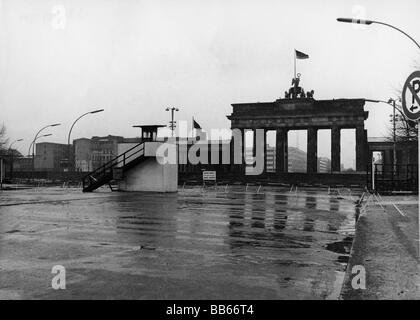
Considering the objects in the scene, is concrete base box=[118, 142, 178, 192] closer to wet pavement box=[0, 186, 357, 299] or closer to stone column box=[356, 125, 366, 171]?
wet pavement box=[0, 186, 357, 299]

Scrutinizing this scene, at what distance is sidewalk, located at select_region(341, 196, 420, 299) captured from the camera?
5.52m

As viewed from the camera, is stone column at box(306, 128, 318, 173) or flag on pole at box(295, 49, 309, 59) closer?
flag on pole at box(295, 49, 309, 59)

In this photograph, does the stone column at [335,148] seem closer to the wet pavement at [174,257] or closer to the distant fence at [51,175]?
the distant fence at [51,175]

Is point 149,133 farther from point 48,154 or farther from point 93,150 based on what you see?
point 93,150

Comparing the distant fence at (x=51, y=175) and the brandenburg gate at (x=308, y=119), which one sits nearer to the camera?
the distant fence at (x=51, y=175)

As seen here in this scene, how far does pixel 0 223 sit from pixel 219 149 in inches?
2277

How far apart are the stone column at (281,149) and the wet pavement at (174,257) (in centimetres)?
5797

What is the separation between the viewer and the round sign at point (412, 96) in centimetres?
592

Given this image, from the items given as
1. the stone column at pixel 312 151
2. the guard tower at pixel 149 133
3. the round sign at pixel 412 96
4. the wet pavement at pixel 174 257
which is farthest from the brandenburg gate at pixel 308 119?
the round sign at pixel 412 96

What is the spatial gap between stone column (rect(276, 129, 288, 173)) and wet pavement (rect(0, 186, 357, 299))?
58.0 m

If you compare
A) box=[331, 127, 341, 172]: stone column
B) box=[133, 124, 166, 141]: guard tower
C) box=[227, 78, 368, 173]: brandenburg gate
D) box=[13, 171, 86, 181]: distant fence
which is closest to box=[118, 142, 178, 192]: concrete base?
box=[133, 124, 166, 141]: guard tower

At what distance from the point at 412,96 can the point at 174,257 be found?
457 centimetres

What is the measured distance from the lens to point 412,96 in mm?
6047

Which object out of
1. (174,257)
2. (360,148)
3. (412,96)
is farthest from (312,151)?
(412,96)
